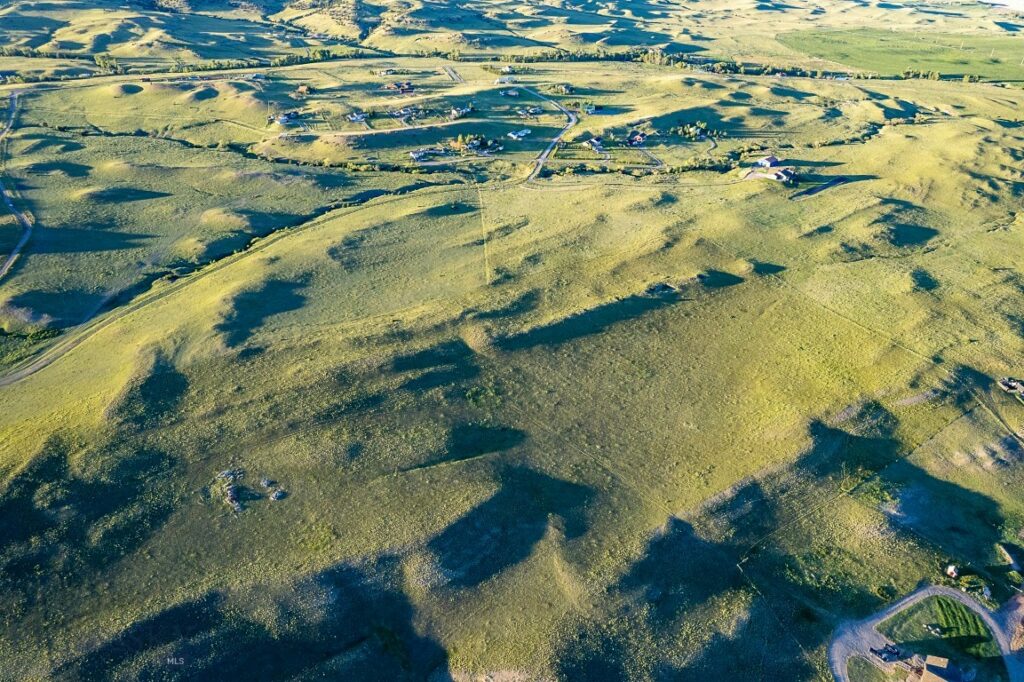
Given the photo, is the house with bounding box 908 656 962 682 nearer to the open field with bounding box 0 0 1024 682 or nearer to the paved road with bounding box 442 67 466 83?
the open field with bounding box 0 0 1024 682

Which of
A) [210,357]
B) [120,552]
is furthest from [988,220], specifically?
→ [120,552]

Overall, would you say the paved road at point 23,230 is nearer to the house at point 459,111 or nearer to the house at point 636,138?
the house at point 459,111

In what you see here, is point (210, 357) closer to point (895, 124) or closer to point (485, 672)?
point (485, 672)

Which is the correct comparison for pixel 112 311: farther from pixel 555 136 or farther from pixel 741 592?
pixel 555 136

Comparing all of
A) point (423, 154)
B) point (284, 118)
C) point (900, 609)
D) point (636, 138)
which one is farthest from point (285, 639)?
point (284, 118)

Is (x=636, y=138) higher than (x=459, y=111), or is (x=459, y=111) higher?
(x=459, y=111)

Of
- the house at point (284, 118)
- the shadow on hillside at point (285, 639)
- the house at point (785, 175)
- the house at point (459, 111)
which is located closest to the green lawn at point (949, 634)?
the shadow on hillside at point (285, 639)

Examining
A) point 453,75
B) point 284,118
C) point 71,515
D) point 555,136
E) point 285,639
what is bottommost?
point 285,639
